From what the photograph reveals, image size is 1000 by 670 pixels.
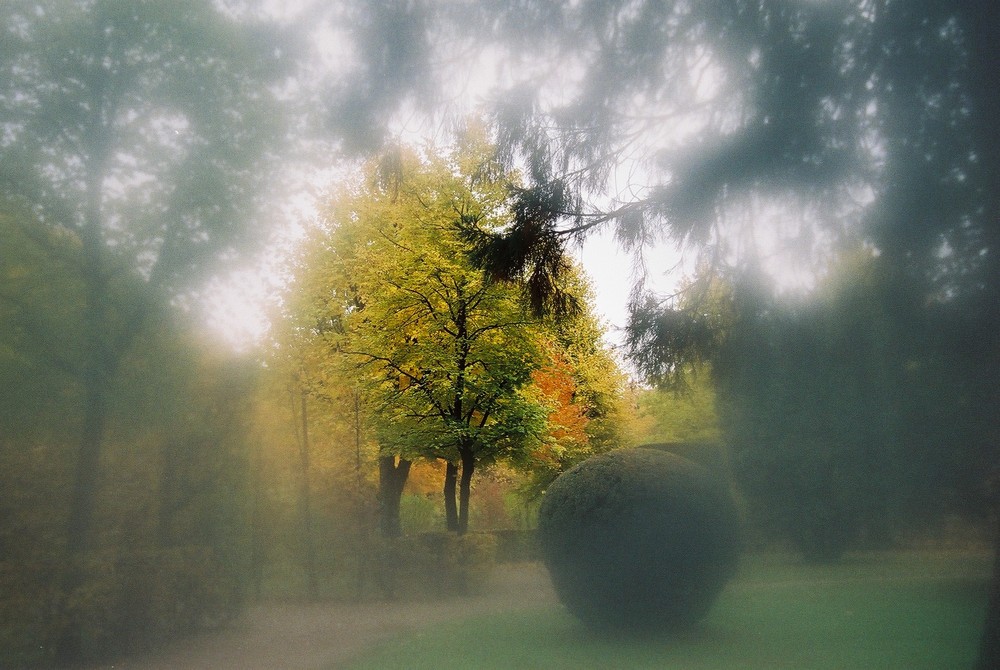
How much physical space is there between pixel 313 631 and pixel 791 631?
7.37 m

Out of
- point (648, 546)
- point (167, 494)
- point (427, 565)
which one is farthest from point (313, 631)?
point (648, 546)

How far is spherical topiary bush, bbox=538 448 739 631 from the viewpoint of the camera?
28.1 feet

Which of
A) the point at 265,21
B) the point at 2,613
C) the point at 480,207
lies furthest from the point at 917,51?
the point at 2,613

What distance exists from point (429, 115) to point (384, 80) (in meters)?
0.45

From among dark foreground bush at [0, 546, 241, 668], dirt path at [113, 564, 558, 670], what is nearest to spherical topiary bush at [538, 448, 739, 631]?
dirt path at [113, 564, 558, 670]

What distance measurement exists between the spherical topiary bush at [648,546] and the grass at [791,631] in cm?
40

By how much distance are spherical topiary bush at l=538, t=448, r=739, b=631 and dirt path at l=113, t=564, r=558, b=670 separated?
3513 millimetres

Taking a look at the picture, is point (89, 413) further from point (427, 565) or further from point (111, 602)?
point (427, 565)

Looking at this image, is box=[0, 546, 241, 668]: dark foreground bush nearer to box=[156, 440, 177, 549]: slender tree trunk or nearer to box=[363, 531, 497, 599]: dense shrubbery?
box=[156, 440, 177, 549]: slender tree trunk

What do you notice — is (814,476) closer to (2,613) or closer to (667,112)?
(667,112)

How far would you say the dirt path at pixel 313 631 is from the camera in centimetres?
891

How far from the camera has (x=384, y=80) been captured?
5.45 meters

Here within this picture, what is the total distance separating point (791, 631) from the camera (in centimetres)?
825

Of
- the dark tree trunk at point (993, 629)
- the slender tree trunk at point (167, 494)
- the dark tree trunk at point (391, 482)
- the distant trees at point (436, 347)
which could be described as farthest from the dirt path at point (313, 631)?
the dark tree trunk at point (993, 629)
